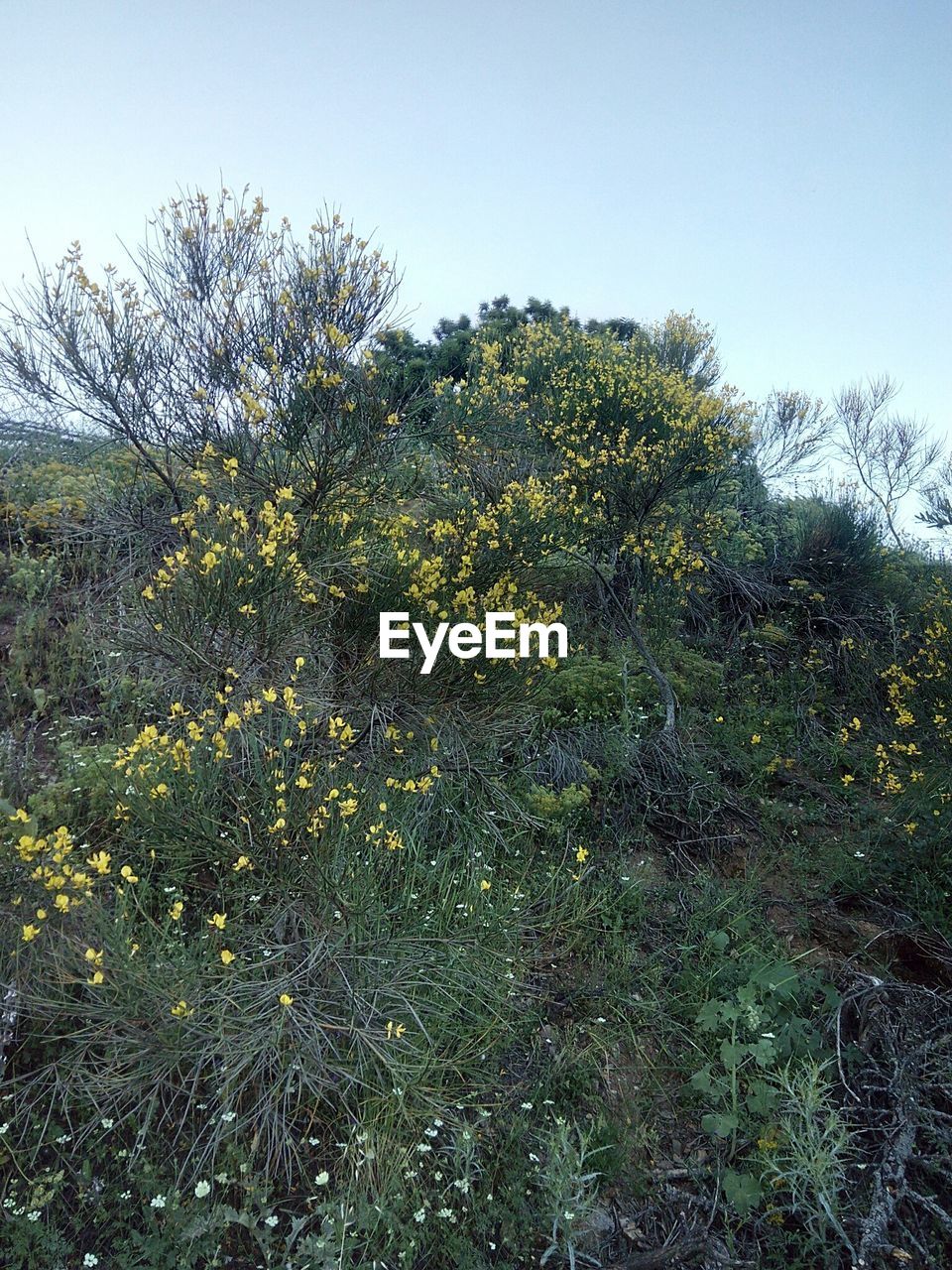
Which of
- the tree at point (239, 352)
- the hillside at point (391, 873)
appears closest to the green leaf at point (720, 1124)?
the hillside at point (391, 873)

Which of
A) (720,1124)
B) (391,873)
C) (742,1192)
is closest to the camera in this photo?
(742,1192)

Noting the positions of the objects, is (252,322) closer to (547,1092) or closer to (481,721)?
(481,721)

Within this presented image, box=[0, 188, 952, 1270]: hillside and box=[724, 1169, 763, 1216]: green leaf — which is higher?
box=[0, 188, 952, 1270]: hillside

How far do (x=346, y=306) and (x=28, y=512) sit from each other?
4.00m

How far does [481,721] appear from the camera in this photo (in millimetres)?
4320

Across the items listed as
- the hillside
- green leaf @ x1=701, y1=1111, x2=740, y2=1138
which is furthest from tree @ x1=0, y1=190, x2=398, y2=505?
green leaf @ x1=701, y1=1111, x2=740, y2=1138

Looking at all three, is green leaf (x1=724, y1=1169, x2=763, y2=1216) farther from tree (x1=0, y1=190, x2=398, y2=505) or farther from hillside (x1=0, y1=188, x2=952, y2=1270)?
tree (x1=0, y1=190, x2=398, y2=505)

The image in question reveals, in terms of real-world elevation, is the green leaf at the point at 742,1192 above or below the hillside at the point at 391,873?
below

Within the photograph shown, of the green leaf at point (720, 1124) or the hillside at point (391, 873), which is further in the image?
the green leaf at point (720, 1124)

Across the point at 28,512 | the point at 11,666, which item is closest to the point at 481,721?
the point at 11,666

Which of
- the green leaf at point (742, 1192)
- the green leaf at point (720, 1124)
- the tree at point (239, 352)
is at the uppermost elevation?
the tree at point (239, 352)

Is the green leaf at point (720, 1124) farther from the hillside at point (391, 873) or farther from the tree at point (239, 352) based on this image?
the tree at point (239, 352)

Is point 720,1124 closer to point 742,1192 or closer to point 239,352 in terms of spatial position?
point 742,1192

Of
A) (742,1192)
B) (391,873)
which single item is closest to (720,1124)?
(742,1192)
